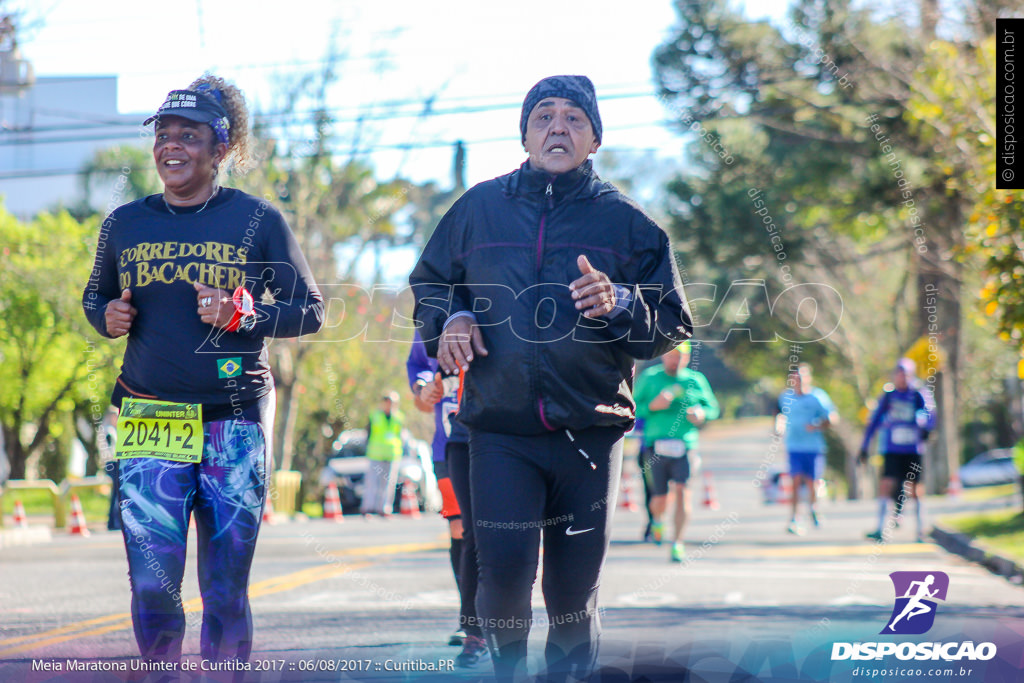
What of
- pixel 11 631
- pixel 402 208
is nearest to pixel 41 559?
pixel 11 631

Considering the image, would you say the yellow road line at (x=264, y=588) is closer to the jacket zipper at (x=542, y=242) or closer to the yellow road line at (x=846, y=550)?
the jacket zipper at (x=542, y=242)

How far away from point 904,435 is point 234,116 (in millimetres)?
10018

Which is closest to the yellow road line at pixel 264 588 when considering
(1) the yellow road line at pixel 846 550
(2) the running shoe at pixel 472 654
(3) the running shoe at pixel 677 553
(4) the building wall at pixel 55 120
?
(2) the running shoe at pixel 472 654

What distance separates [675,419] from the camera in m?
11.1

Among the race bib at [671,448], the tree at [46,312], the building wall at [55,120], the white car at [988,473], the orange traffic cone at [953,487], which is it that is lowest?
the white car at [988,473]

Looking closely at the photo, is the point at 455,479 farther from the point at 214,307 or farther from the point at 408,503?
the point at 408,503

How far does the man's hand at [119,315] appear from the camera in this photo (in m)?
3.85

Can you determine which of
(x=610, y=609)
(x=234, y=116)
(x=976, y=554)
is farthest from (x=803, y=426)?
(x=234, y=116)

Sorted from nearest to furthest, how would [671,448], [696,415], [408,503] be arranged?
[696,415] → [671,448] → [408,503]

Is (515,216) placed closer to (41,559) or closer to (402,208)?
(41,559)

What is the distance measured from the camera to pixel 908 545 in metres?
12.8

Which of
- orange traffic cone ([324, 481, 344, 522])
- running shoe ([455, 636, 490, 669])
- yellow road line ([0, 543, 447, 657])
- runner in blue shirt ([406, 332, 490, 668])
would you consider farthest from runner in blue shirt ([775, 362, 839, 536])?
running shoe ([455, 636, 490, 669])

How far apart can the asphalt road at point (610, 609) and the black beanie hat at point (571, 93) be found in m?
1.86

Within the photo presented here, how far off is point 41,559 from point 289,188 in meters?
11.8
